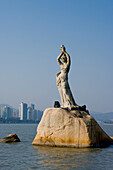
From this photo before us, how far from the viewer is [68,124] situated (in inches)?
666

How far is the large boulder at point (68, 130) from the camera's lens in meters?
16.6

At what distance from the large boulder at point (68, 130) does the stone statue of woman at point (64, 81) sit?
1082mm

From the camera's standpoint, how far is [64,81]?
18.9 m

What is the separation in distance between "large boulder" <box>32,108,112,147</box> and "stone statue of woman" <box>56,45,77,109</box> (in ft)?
3.55

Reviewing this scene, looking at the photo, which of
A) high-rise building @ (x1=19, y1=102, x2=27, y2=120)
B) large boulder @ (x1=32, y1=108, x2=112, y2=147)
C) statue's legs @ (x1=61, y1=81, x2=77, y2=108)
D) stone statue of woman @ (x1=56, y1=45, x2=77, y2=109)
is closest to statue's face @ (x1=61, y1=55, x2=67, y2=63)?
stone statue of woman @ (x1=56, y1=45, x2=77, y2=109)

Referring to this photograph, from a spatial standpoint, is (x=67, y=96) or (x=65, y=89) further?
(x=65, y=89)

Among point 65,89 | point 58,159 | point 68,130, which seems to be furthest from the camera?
point 65,89

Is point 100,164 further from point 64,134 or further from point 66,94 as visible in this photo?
point 66,94

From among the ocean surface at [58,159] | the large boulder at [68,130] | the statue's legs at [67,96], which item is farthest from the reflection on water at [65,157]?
the statue's legs at [67,96]

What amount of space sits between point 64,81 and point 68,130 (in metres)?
3.43

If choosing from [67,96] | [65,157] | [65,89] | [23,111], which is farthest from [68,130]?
[23,111]

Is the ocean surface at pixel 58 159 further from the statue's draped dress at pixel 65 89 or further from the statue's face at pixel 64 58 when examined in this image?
the statue's face at pixel 64 58

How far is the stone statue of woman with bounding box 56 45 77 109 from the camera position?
1872cm

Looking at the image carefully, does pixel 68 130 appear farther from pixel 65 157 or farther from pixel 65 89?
pixel 65 157
